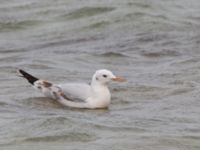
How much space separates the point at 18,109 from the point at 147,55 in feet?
15.5

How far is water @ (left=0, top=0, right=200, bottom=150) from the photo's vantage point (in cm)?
920

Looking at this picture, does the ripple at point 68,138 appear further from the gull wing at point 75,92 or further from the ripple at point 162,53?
the ripple at point 162,53

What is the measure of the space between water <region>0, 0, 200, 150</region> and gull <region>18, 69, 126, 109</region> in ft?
0.40

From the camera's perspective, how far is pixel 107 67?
46.6 feet

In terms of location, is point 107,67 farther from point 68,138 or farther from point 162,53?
point 68,138

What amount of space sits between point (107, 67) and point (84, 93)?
10.5 feet

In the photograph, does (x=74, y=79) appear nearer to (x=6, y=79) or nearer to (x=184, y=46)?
(x=6, y=79)

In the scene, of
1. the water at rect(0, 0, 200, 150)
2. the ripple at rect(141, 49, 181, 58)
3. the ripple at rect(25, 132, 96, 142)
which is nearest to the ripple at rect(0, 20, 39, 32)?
the water at rect(0, 0, 200, 150)

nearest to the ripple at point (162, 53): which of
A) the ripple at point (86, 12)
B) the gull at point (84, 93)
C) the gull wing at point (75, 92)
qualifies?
the gull at point (84, 93)

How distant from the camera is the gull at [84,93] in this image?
1098cm

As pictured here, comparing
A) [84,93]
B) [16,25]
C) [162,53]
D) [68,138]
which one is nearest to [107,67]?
[162,53]

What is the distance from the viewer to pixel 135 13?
19391 millimetres

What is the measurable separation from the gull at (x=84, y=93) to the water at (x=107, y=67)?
12 cm

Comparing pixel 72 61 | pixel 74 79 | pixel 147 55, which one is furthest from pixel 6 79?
pixel 147 55
